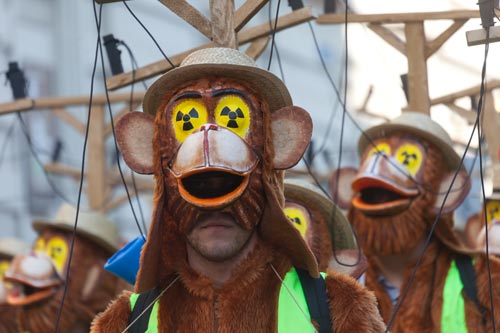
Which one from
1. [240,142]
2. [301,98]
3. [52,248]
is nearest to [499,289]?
[240,142]

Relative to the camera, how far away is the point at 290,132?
14.9 ft

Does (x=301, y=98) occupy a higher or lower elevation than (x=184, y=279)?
higher

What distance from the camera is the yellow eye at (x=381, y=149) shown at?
7.25 metres

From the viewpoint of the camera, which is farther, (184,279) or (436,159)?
(436,159)

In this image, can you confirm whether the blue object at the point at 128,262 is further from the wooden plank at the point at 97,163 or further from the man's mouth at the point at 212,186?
the wooden plank at the point at 97,163

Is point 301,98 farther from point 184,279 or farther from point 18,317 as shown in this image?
point 184,279

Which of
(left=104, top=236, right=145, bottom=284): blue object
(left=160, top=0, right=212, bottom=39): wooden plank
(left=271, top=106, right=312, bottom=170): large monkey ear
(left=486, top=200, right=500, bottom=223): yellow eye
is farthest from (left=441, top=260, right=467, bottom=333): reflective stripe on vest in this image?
(left=271, top=106, right=312, bottom=170): large monkey ear

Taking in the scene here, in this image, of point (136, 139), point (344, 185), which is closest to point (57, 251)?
point (344, 185)

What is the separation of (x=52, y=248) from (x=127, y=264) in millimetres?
3480

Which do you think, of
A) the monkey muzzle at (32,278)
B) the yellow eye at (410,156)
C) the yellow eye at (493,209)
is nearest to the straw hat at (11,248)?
the monkey muzzle at (32,278)

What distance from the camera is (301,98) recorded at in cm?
2848

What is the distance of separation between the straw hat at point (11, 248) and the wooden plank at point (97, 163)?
2.53ft

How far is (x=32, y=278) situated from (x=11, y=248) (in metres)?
3.45

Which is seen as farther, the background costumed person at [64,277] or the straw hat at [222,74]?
the background costumed person at [64,277]
